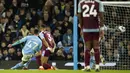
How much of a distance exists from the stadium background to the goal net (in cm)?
134

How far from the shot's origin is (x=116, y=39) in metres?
14.9

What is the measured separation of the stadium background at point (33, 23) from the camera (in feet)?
55.2

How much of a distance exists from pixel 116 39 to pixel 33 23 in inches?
169

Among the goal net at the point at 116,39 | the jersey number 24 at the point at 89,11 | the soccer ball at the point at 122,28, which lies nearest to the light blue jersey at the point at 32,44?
the goal net at the point at 116,39

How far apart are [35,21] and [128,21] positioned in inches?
174

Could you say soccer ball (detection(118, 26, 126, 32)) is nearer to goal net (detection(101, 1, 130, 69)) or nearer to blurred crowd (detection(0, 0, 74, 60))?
goal net (detection(101, 1, 130, 69))

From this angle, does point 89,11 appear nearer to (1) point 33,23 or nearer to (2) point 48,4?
(1) point 33,23

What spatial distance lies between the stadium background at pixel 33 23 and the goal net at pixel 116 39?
134cm

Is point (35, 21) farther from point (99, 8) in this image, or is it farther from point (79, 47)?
point (99, 8)

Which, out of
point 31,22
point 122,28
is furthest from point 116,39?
point 31,22

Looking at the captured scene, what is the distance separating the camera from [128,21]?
1500 centimetres

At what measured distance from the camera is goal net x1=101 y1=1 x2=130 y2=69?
1453 centimetres

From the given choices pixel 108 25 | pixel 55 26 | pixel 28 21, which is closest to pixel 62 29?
pixel 55 26

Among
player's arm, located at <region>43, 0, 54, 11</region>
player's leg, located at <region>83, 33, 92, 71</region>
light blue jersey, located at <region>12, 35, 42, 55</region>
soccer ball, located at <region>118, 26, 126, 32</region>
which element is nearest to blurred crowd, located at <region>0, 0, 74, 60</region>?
player's arm, located at <region>43, 0, 54, 11</region>
